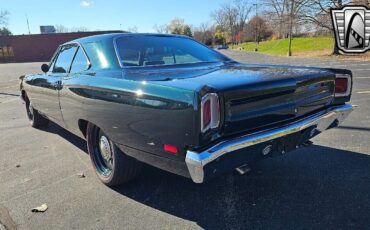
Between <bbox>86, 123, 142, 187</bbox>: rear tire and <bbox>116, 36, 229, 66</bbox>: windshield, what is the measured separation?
0.87m

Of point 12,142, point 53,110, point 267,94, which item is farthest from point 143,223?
point 12,142

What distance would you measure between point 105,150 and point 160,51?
129cm

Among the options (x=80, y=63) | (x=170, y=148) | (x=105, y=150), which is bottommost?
(x=105, y=150)

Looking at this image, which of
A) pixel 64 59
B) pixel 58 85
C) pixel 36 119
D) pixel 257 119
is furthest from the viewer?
pixel 36 119

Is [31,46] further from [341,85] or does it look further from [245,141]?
[245,141]

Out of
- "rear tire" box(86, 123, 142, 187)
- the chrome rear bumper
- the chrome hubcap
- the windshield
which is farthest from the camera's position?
the windshield

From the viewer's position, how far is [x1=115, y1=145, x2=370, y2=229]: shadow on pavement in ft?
9.81

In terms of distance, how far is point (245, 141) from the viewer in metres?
2.72

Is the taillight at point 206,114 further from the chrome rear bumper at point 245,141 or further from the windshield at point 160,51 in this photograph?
the windshield at point 160,51

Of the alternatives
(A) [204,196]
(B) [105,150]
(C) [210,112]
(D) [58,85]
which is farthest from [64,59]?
(C) [210,112]

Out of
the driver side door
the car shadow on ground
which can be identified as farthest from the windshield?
the car shadow on ground

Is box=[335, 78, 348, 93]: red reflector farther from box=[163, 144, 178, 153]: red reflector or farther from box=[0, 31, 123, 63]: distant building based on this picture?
box=[0, 31, 123, 63]: distant building

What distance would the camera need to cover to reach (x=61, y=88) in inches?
174

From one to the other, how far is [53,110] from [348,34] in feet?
84.9
